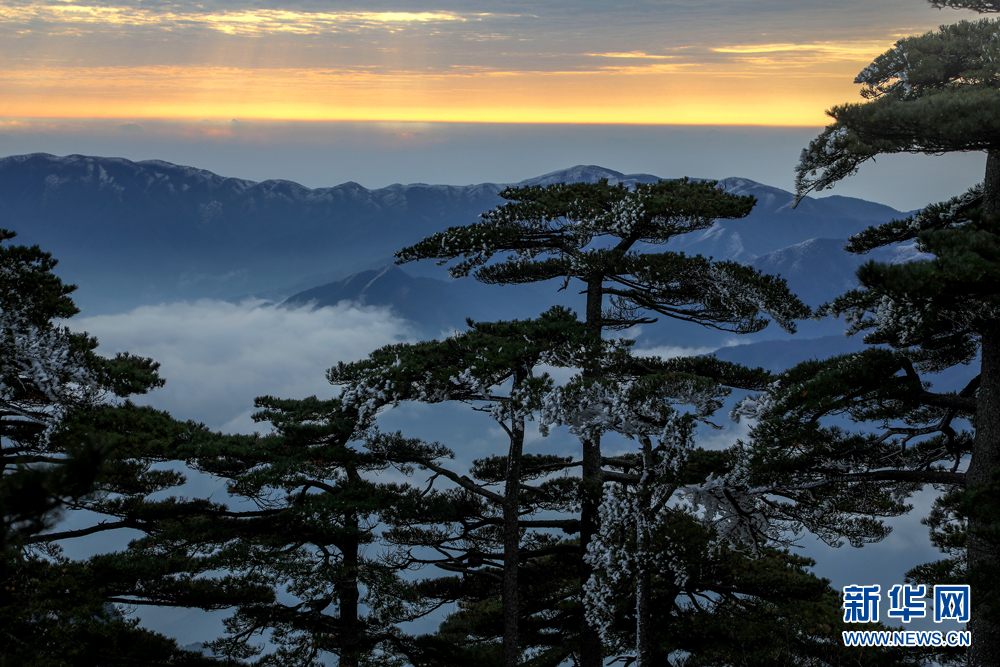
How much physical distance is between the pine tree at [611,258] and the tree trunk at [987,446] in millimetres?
3430

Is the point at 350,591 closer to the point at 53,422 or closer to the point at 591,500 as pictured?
the point at 591,500

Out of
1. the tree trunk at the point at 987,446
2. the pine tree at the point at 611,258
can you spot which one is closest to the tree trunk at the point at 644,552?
the pine tree at the point at 611,258

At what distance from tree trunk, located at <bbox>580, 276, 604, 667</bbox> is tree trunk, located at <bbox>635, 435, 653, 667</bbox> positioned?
199 cm

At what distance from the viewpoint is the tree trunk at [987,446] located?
9.24 m

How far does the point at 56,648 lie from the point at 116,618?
11.6 feet

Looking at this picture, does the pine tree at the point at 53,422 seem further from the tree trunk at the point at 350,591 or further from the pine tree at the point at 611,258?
the pine tree at the point at 611,258

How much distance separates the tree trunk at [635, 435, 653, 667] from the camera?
11.2 meters

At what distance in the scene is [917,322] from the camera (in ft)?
28.5

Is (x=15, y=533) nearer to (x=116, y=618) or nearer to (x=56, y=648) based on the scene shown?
(x=56, y=648)

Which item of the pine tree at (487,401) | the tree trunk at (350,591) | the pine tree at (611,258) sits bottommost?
the tree trunk at (350,591)

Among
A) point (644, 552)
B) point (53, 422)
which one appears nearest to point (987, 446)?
point (644, 552)

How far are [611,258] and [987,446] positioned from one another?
684 centimetres

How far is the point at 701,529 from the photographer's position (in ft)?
39.9

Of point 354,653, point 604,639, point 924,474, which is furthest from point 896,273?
point 354,653
